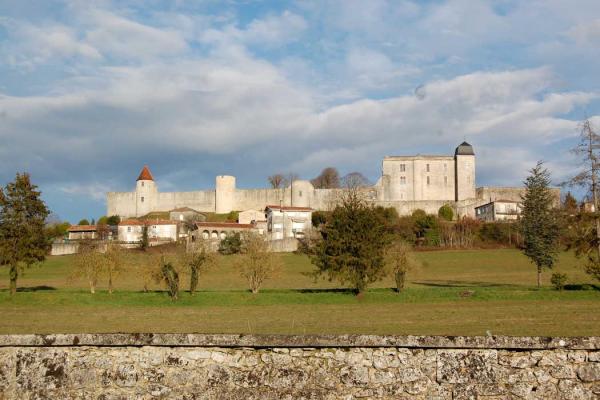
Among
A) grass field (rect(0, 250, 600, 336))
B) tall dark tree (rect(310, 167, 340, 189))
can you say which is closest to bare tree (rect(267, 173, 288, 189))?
tall dark tree (rect(310, 167, 340, 189))

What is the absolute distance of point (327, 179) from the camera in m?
144

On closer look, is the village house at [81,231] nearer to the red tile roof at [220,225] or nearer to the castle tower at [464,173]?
the red tile roof at [220,225]

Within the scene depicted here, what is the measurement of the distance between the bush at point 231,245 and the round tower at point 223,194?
148 feet

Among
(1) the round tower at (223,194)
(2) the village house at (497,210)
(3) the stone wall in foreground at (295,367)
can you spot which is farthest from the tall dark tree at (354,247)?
(1) the round tower at (223,194)

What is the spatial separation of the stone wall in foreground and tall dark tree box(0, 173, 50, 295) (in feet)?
112

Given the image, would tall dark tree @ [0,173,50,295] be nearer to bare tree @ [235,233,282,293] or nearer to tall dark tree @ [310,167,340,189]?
bare tree @ [235,233,282,293]

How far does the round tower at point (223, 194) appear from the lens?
418 ft

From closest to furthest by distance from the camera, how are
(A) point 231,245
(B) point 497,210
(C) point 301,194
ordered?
(A) point 231,245 → (B) point 497,210 → (C) point 301,194

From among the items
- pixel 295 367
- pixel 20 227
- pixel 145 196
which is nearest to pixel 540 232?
pixel 20 227

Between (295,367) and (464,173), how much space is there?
117m

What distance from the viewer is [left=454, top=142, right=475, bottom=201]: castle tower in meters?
119

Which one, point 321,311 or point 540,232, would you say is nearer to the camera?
point 321,311

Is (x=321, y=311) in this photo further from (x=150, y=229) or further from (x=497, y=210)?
(x=497, y=210)

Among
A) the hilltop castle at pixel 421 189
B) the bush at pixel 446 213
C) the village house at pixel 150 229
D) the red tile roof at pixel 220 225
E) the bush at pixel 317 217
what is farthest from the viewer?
the hilltop castle at pixel 421 189
